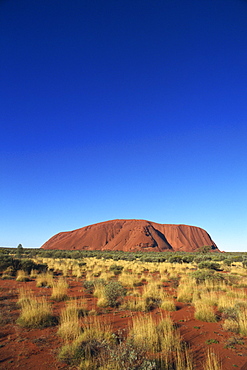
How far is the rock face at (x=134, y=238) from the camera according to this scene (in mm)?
96000

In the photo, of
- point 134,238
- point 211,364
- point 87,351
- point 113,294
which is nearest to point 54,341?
point 87,351

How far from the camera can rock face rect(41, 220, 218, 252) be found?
9600 cm

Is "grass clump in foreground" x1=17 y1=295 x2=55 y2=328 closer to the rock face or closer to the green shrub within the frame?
the green shrub

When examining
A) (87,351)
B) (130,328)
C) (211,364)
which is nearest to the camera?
(211,364)

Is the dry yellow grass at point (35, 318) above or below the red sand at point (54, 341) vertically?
above

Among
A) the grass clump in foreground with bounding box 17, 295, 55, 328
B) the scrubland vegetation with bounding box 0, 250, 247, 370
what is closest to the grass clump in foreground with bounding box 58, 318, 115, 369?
the scrubland vegetation with bounding box 0, 250, 247, 370

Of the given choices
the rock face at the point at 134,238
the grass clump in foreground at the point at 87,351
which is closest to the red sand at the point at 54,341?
the grass clump in foreground at the point at 87,351

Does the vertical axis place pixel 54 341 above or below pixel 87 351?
below

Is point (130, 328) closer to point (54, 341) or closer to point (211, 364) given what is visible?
point (54, 341)

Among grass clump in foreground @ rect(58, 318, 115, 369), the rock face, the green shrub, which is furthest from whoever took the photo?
the rock face

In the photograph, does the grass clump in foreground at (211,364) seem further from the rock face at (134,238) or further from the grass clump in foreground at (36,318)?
the rock face at (134,238)

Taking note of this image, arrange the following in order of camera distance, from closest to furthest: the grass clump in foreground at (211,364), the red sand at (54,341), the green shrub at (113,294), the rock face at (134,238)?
the grass clump in foreground at (211,364)
the red sand at (54,341)
the green shrub at (113,294)
the rock face at (134,238)

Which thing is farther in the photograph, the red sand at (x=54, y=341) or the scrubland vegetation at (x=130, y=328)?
the red sand at (x=54, y=341)

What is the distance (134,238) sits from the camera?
97875 millimetres
